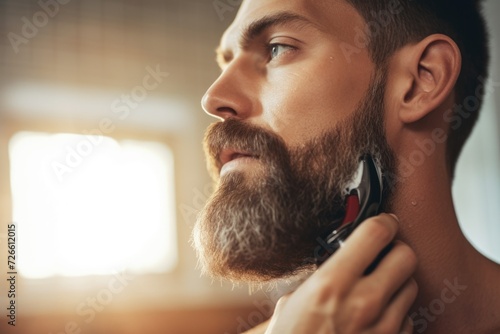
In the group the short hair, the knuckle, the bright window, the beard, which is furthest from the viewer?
the bright window

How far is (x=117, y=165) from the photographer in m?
1.23

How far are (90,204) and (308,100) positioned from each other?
2.03 ft

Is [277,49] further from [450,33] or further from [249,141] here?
[450,33]

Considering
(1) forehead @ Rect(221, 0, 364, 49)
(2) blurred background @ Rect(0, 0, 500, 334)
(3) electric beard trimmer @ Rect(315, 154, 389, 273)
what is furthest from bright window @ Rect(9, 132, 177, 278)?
(3) electric beard trimmer @ Rect(315, 154, 389, 273)

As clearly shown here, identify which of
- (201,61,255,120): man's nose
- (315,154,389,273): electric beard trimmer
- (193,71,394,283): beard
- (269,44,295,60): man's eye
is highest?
(269,44,295,60): man's eye

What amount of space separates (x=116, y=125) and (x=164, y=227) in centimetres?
30

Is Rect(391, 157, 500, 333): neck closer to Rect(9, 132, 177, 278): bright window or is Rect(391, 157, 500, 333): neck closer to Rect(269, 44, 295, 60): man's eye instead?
Rect(269, 44, 295, 60): man's eye

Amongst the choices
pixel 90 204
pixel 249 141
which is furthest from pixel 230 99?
pixel 90 204

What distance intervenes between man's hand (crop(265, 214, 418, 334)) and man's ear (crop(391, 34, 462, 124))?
0.85ft

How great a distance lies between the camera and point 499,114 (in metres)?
1.39

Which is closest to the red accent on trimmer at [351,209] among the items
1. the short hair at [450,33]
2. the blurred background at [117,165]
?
the short hair at [450,33]

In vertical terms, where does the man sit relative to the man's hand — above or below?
above

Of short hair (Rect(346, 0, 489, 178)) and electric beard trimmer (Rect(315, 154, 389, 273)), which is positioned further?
short hair (Rect(346, 0, 489, 178))

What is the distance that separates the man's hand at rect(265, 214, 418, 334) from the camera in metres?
0.58
